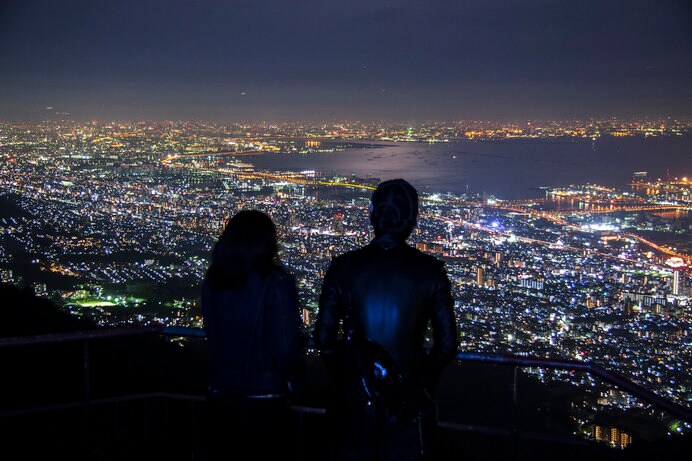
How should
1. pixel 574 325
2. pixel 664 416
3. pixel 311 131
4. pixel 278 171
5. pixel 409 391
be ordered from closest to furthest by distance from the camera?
pixel 409 391 → pixel 664 416 → pixel 574 325 → pixel 278 171 → pixel 311 131

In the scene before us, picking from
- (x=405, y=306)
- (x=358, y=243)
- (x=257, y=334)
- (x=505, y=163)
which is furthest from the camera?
(x=505, y=163)

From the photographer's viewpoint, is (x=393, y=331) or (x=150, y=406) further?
(x=150, y=406)

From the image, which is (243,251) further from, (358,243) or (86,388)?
(358,243)

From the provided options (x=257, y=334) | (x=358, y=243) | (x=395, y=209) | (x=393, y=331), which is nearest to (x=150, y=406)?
(x=257, y=334)

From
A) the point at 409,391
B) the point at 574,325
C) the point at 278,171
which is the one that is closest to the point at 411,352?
the point at 409,391

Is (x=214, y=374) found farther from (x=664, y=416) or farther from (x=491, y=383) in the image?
(x=664, y=416)

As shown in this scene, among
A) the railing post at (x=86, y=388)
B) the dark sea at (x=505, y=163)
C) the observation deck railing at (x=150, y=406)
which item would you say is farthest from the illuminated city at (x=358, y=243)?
Result: the railing post at (x=86, y=388)

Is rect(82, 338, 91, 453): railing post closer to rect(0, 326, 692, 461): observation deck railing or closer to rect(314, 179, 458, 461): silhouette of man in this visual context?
rect(0, 326, 692, 461): observation deck railing

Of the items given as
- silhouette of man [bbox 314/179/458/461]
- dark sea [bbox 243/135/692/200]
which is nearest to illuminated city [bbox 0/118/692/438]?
dark sea [bbox 243/135/692/200]
